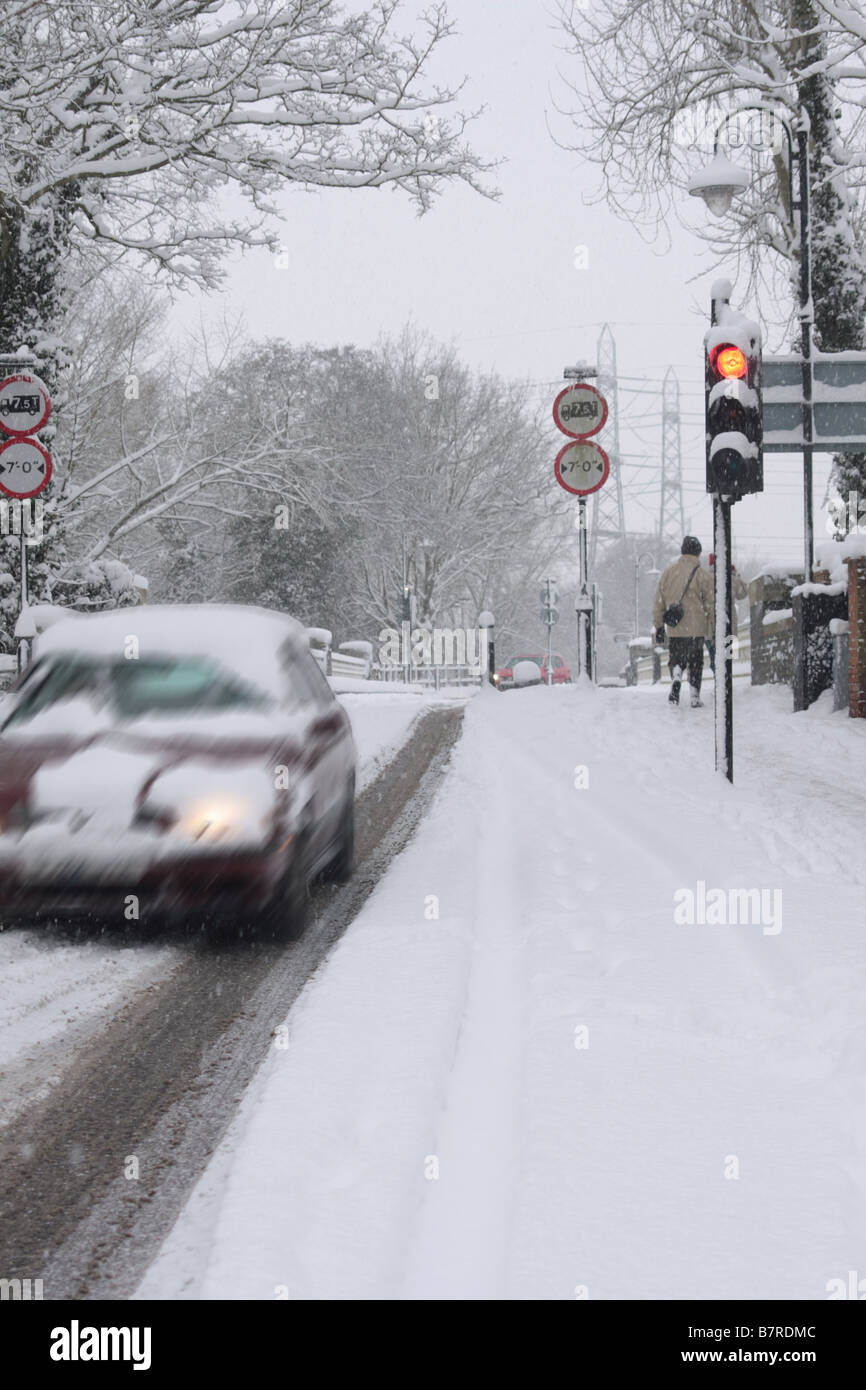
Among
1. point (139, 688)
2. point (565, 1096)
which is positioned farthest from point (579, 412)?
point (565, 1096)

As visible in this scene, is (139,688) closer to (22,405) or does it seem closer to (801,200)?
(22,405)

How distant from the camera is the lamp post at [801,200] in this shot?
1287 cm

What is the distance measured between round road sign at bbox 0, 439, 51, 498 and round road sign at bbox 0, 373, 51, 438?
0.17 meters

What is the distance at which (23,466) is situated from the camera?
12.6 m

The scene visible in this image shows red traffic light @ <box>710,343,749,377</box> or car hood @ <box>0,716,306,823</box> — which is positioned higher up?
red traffic light @ <box>710,343,749,377</box>

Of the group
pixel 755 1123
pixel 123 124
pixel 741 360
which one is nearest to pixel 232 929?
pixel 755 1123

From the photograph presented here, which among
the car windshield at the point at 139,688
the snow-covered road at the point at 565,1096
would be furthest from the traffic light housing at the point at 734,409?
the car windshield at the point at 139,688

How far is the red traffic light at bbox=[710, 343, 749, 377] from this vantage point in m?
10.0

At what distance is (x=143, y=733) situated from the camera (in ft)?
19.9

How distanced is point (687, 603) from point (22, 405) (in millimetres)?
7117

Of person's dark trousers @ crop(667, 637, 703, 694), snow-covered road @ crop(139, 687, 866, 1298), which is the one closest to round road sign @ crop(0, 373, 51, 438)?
snow-covered road @ crop(139, 687, 866, 1298)

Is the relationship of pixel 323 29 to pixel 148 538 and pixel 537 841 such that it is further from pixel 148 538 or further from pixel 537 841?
pixel 148 538

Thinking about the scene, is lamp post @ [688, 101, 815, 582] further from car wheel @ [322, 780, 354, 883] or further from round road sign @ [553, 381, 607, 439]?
car wheel @ [322, 780, 354, 883]
